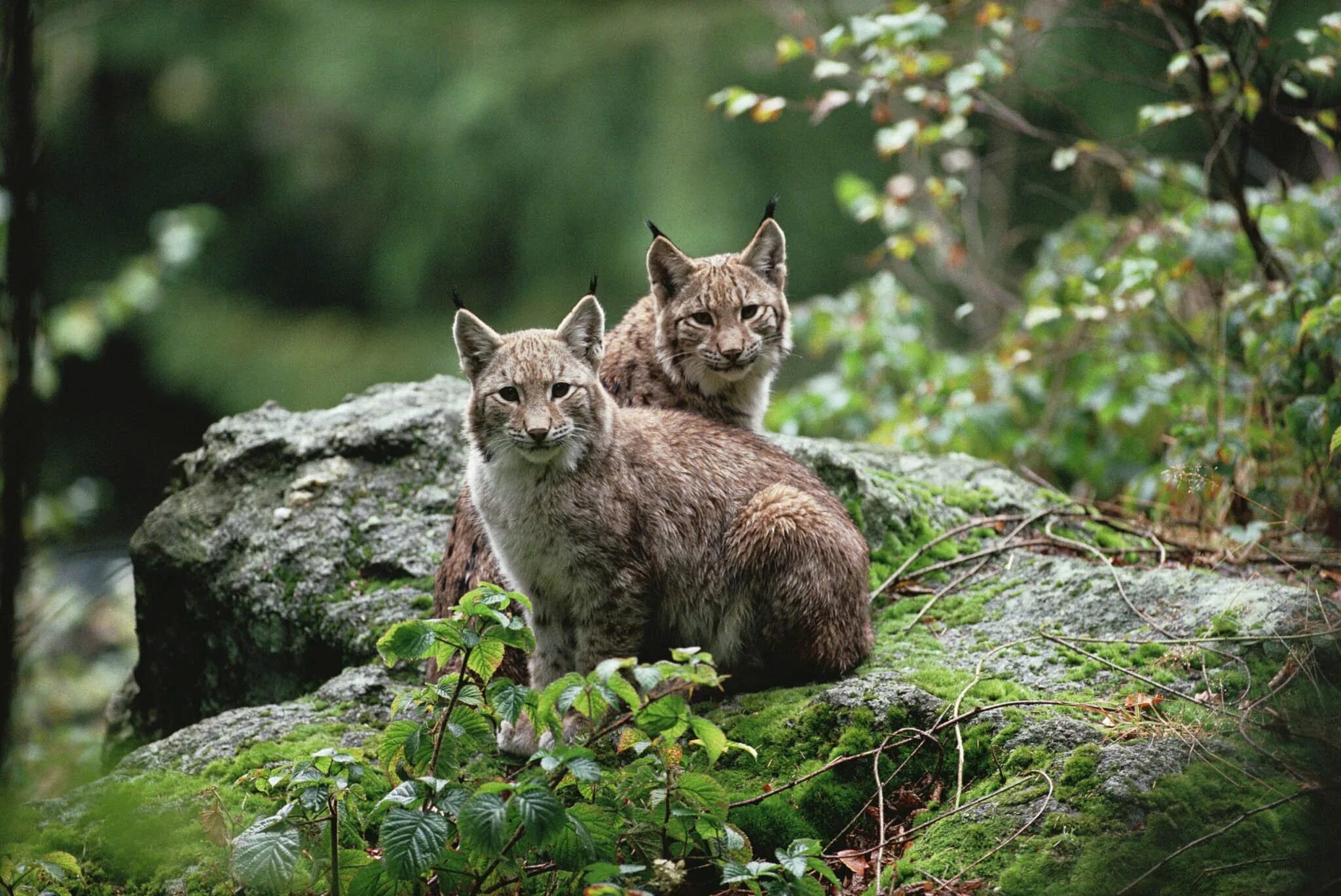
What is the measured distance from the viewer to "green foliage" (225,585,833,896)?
114 inches

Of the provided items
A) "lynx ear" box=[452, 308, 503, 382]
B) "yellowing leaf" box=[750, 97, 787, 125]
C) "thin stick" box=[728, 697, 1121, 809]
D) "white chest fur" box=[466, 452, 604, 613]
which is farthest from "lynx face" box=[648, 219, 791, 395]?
"thin stick" box=[728, 697, 1121, 809]

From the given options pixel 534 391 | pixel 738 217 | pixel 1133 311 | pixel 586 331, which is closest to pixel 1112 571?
pixel 586 331

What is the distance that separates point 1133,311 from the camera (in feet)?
22.4

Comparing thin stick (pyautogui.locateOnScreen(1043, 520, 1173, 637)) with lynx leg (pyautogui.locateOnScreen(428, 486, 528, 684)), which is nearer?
thin stick (pyautogui.locateOnScreen(1043, 520, 1173, 637))

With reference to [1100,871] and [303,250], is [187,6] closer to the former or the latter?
[303,250]

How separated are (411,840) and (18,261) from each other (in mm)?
1829

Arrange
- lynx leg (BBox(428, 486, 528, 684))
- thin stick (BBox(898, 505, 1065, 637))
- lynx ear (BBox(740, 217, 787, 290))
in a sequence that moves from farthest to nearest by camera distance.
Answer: lynx ear (BBox(740, 217, 787, 290)) < thin stick (BBox(898, 505, 1065, 637)) < lynx leg (BBox(428, 486, 528, 684))

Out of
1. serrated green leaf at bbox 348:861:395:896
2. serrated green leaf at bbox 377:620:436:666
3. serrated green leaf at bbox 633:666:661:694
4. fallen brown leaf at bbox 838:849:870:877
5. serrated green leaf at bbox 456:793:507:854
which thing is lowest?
fallen brown leaf at bbox 838:849:870:877

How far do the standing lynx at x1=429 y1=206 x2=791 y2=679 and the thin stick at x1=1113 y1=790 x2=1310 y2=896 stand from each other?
107 inches

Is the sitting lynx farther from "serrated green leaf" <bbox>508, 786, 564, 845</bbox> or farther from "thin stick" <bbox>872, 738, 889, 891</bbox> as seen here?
"serrated green leaf" <bbox>508, 786, 564, 845</bbox>

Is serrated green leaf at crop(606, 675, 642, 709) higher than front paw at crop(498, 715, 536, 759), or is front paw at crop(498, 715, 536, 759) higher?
serrated green leaf at crop(606, 675, 642, 709)

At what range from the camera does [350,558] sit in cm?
529

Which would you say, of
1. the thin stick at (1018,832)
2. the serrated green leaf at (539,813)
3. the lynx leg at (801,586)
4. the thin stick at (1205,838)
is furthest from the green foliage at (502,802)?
the lynx leg at (801,586)

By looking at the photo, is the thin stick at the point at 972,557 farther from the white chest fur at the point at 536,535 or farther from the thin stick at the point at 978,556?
the white chest fur at the point at 536,535
